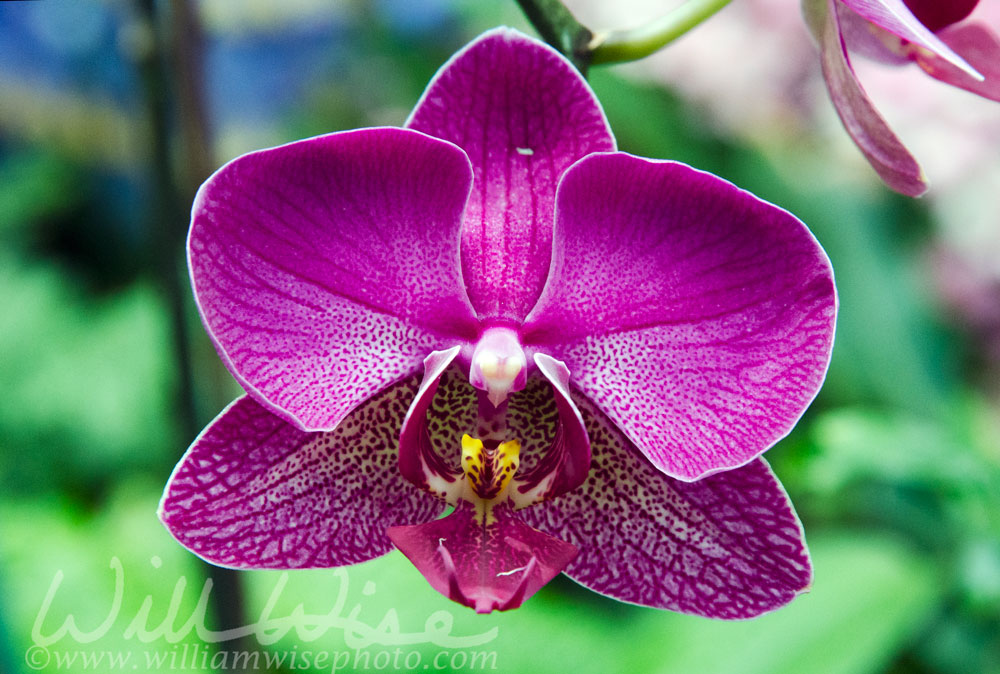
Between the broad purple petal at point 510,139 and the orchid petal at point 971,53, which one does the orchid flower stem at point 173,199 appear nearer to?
the broad purple petal at point 510,139

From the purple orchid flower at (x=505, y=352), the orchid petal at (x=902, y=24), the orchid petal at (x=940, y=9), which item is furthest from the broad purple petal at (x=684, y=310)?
the orchid petal at (x=940, y=9)

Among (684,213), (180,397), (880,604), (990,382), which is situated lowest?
(990,382)

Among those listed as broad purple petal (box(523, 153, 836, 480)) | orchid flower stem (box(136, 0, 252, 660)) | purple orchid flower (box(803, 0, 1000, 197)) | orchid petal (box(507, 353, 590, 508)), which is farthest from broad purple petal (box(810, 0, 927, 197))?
orchid flower stem (box(136, 0, 252, 660))

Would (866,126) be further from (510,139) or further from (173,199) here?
(173,199)

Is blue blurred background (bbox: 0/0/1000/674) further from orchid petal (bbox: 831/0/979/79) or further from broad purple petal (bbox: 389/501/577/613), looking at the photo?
orchid petal (bbox: 831/0/979/79)

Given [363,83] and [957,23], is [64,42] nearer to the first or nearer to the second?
[363,83]

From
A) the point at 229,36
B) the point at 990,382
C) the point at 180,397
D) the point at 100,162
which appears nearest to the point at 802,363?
the point at 180,397
